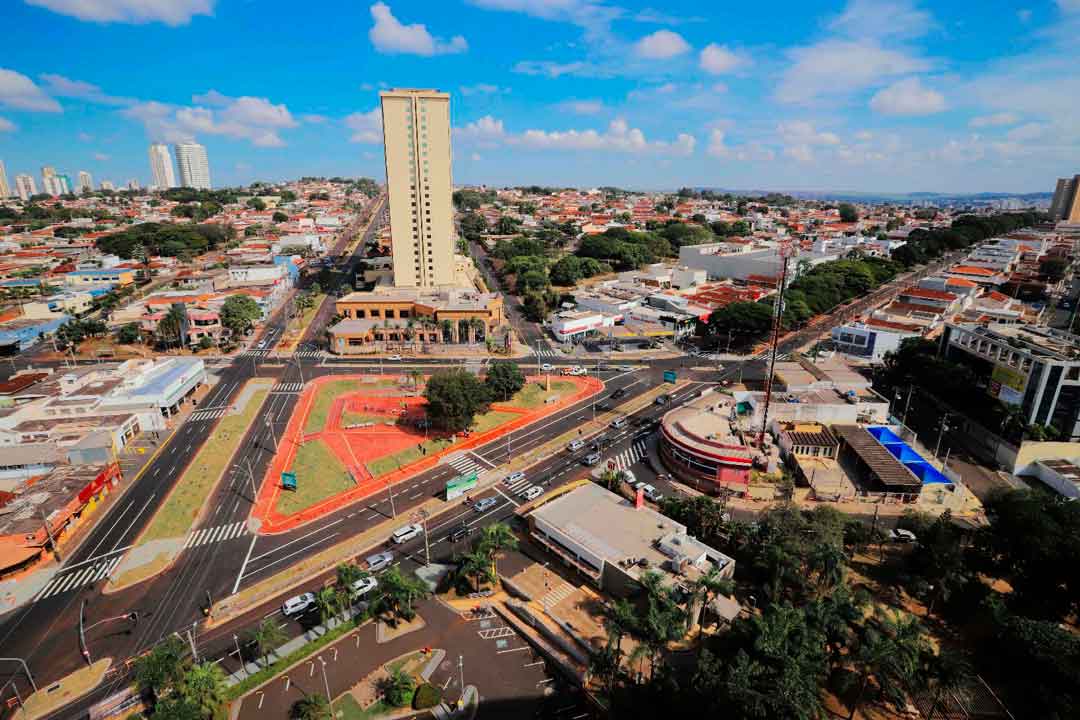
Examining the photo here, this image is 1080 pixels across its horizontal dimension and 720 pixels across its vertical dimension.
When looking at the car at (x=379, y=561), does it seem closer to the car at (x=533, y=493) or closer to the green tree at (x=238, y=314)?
the car at (x=533, y=493)

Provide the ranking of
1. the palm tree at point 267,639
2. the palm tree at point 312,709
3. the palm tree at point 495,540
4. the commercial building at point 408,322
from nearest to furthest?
1. the palm tree at point 312,709
2. the palm tree at point 267,639
3. the palm tree at point 495,540
4. the commercial building at point 408,322

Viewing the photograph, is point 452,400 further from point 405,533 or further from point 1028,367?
point 1028,367

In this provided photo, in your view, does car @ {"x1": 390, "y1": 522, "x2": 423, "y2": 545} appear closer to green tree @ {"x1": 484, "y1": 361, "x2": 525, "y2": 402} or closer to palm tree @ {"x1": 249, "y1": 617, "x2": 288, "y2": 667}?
palm tree @ {"x1": 249, "y1": 617, "x2": 288, "y2": 667}

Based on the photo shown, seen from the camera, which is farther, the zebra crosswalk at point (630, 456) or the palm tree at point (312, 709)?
the zebra crosswalk at point (630, 456)

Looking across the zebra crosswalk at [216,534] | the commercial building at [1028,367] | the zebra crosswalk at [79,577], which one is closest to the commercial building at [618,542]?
the zebra crosswalk at [216,534]

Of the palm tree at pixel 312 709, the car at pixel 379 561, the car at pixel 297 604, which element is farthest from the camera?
the car at pixel 379 561

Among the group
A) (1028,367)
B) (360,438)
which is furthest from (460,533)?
(1028,367)

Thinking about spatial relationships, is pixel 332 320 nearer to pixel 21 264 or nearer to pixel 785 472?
pixel 785 472

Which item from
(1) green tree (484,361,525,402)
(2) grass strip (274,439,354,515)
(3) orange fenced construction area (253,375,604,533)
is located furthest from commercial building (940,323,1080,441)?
(2) grass strip (274,439,354,515)
